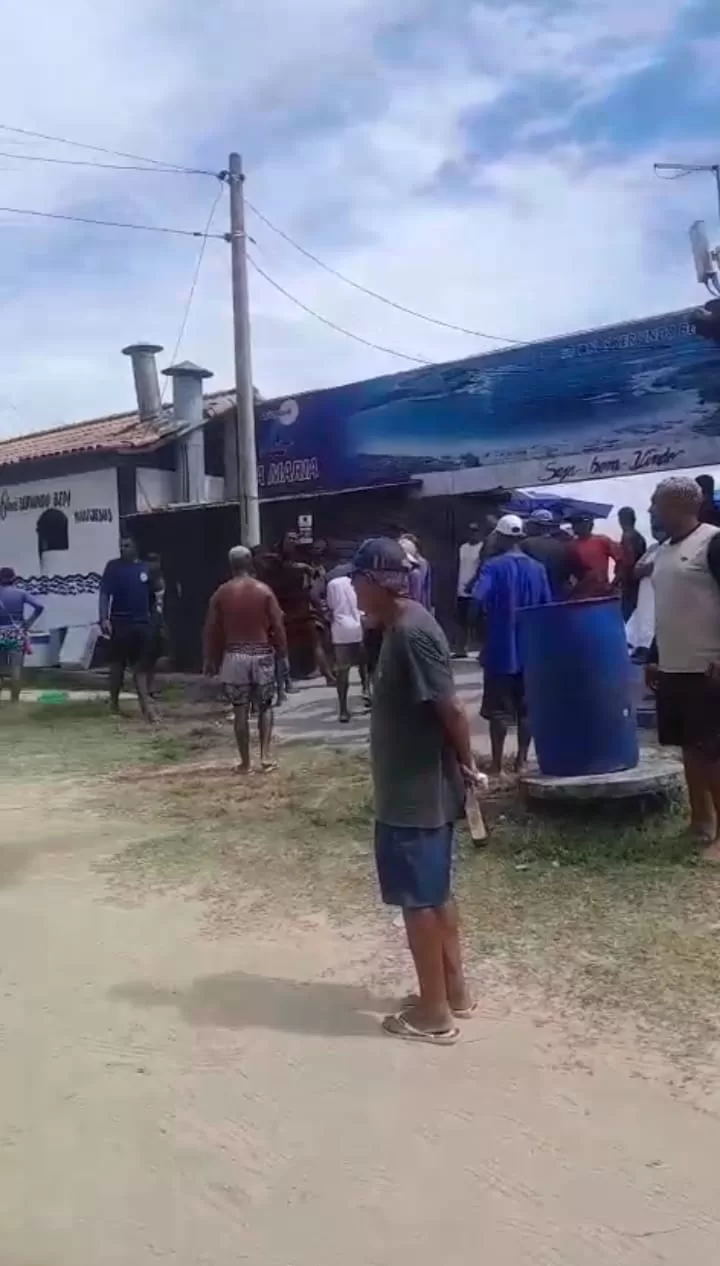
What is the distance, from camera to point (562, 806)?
21.6ft

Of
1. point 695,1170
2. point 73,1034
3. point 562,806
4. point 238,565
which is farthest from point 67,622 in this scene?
point 695,1170

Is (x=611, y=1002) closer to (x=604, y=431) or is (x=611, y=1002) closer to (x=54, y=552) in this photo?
(x=604, y=431)

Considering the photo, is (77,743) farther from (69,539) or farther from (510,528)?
(69,539)

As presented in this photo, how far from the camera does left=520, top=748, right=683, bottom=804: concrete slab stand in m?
6.42

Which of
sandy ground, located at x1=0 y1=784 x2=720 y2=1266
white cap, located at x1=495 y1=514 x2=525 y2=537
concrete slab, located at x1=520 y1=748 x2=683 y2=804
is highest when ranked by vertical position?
white cap, located at x1=495 y1=514 x2=525 y2=537

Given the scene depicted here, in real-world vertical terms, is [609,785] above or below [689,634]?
below

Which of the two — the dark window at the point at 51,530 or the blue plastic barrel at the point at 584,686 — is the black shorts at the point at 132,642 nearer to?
the blue plastic barrel at the point at 584,686

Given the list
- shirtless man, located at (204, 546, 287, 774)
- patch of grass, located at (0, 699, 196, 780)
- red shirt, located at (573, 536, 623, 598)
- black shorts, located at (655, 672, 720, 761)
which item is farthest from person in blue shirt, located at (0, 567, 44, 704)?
black shorts, located at (655, 672, 720, 761)

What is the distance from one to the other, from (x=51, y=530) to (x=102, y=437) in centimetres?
186

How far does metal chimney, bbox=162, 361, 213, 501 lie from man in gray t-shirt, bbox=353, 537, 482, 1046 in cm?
1508

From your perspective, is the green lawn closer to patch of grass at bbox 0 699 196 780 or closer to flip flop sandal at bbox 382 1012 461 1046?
patch of grass at bbox 0 699 196 780

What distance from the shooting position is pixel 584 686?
6.67 meters

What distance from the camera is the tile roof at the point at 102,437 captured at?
18750mm

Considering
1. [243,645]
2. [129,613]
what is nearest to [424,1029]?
[243,645]
